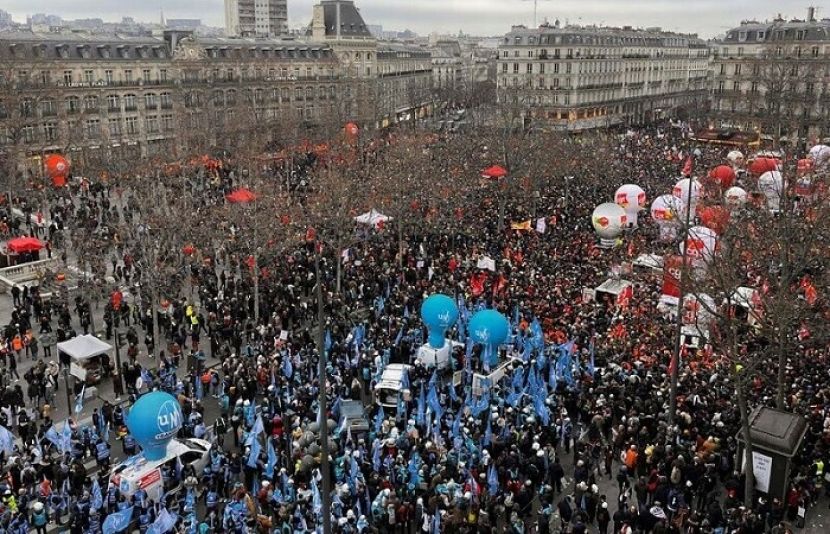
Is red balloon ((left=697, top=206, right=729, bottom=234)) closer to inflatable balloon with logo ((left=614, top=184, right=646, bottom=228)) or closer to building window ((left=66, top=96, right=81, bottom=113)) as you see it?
inflatable balloon with logo ((left=614, top=184, right=646, bottom=228))

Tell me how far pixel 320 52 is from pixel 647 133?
37017mm

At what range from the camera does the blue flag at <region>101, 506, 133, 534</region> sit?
1599cm

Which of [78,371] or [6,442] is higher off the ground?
[6,442]

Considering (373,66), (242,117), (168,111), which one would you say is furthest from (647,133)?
(168,111)

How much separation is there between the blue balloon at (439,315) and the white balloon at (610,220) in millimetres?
15677

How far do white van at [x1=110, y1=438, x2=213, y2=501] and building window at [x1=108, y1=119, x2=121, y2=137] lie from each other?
168 feet

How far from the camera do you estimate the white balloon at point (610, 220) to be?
123 ft

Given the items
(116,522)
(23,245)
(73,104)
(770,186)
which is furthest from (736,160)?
(73,104)

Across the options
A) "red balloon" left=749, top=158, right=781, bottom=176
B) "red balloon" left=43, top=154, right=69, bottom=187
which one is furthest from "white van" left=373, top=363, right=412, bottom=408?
"red balloon" left=43, top=154, right=69, bottom=187

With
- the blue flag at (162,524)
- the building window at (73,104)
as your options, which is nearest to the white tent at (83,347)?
the blue flag at (162,524)

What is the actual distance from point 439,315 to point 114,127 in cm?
5014

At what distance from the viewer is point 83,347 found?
2425cm

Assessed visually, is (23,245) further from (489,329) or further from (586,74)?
(586,74)

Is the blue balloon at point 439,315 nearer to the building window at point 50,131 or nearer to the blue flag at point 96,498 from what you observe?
the blue flag at point 96,498
